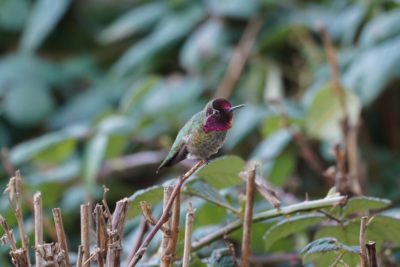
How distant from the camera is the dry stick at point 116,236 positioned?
0.71 m

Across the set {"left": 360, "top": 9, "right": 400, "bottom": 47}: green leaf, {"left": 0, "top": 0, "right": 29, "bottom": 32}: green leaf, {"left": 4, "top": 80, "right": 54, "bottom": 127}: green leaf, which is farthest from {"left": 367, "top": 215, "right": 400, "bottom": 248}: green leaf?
{"left": 0, "top": 0, "right": 29, "bottom": 32}: green leaf

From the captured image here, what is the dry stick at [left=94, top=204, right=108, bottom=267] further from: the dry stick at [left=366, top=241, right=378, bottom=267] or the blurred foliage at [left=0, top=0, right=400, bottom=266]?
the blurred foliage at [left=0, top=0, right=400, bottom=266]

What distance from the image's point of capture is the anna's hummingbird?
2.61ft

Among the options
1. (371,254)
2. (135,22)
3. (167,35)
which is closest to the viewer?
(371,254)

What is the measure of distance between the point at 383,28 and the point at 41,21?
4.43 ft

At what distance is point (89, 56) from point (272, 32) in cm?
92

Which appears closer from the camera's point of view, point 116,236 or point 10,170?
point 116,236

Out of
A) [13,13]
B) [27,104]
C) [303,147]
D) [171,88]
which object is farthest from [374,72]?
[13,13]

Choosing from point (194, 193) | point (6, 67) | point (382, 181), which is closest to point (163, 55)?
point (6, 67)

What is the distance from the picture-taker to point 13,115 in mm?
2818

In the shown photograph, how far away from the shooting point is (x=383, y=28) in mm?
2062

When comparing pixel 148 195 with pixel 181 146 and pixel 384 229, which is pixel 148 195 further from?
pixel 384 229

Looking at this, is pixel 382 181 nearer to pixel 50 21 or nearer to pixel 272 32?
pixel 272 32

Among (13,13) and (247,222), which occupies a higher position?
(13,13)
